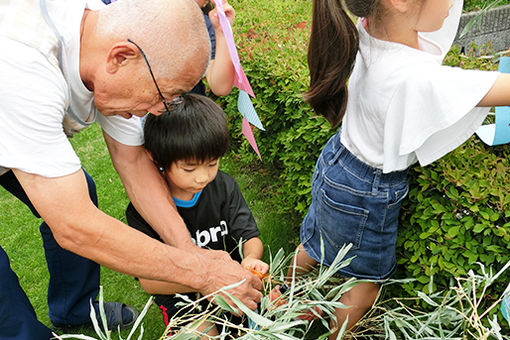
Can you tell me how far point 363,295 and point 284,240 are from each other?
3.96 feet

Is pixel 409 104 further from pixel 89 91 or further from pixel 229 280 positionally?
pixel 89 91

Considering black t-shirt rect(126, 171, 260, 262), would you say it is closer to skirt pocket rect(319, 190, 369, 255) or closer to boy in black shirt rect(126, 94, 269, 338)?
boy in black shirt rect(126, 94, 269, 338)

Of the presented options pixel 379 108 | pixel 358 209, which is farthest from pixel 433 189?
pixel 379 108

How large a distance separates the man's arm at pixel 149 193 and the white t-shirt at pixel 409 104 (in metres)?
0.82

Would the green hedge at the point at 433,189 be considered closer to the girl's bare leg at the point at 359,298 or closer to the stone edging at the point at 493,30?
the girl's bare leg at the point at 359,298

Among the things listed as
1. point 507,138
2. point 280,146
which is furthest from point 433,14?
point 280,146

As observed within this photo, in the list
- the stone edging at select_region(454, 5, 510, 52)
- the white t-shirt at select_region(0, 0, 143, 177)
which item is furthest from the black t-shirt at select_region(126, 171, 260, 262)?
the stone edging at select_region(454, 5, 510, 52)

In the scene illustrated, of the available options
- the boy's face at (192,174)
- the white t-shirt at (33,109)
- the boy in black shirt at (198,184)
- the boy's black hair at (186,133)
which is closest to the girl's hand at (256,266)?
the boy in black shirt at (198,184)

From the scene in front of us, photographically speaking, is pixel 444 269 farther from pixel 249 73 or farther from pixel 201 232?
pixel 249 73

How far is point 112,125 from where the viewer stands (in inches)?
84.4

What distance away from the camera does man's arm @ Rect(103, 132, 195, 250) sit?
6.76 feet

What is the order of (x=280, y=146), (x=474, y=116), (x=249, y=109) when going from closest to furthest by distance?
(x=474, y=116) → (x=249, y=109) → (x=280, y=146)

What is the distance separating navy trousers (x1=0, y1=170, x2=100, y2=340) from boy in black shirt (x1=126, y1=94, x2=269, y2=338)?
0.55 meters

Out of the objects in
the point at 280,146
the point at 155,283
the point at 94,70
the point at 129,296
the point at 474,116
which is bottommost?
the point at 129,296
